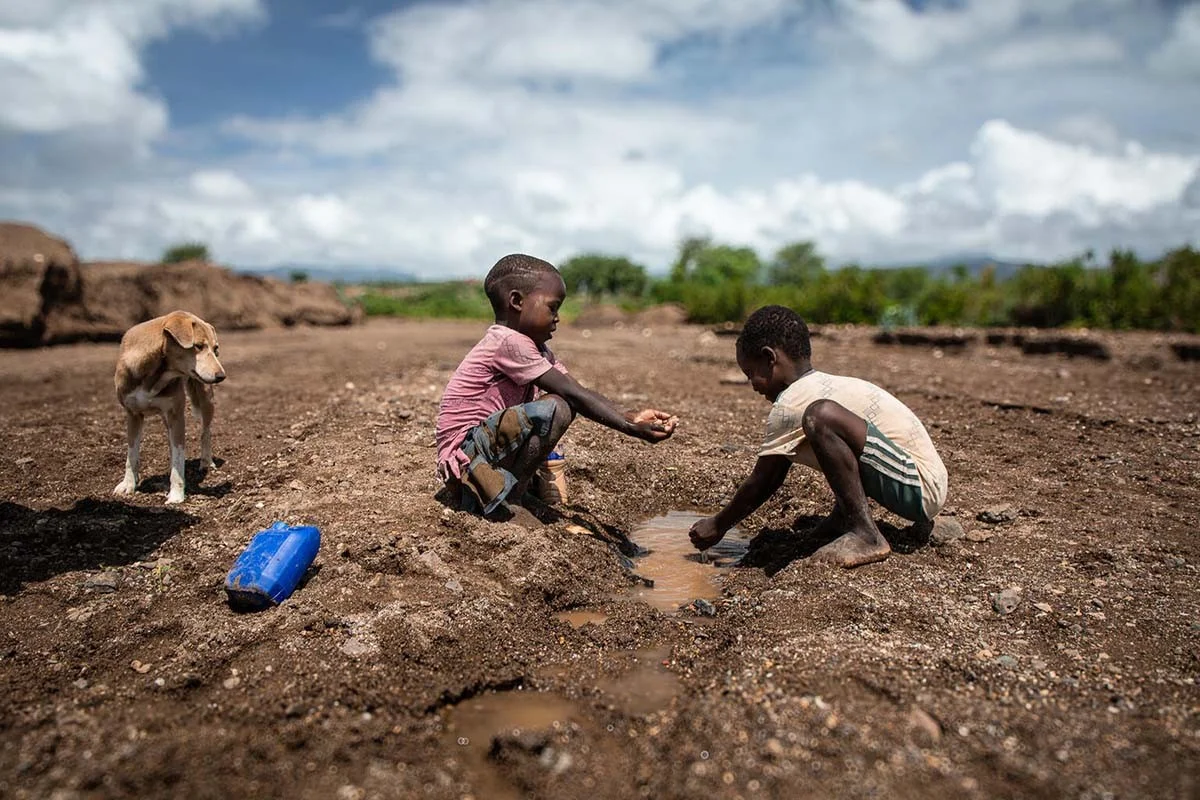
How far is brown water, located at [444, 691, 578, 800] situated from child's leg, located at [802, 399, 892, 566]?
1482 millimetres

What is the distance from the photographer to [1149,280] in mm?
15789

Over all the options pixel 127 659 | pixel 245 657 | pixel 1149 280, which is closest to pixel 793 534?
pixel 245 657

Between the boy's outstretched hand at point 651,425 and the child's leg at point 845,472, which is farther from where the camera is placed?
the boy's outstretched hand at point 651,425

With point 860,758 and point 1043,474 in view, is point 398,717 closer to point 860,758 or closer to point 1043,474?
point 860,758

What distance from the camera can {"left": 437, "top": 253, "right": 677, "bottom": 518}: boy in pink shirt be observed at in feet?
13.3

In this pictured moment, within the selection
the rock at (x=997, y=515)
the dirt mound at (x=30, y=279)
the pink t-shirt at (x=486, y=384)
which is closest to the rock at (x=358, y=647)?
the pink t-shirt at (x=486, y=384)

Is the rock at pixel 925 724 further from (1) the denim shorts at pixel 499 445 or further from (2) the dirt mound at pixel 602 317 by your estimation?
(2) the dirt mound at pixel 602 317

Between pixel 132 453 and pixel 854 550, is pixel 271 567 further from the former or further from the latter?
pixel 854 550

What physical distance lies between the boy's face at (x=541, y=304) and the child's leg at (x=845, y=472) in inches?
53.4

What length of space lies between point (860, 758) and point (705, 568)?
184 cm

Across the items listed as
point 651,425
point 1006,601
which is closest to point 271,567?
point 651,425

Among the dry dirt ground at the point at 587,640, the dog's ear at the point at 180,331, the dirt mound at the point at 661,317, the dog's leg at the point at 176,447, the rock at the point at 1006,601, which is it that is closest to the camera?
the dry dirt ground at the point at 587,640

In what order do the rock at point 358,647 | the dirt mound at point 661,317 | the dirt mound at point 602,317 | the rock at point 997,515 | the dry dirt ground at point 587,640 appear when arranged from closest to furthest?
the dry dirt ground at point 587,640 → the rock at point 358,647 → the rock at point 997,515 → the dirt mound at point 661,317 → the dirt mound at point 602,317

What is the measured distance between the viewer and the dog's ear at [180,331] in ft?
14.9
